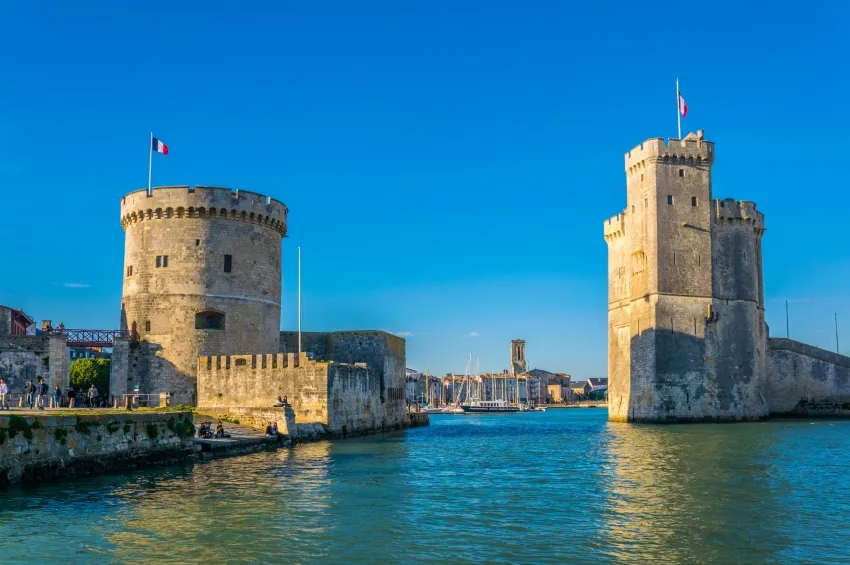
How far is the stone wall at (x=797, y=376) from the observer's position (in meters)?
48.2

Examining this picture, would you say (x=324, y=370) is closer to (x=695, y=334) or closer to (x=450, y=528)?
(x=450, y=528)

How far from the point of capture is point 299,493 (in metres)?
15.2

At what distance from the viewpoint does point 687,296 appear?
144 ft

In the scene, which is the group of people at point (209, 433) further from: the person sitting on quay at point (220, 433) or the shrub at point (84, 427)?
the shrub at point (84, 427)

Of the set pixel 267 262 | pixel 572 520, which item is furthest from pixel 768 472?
pixel 267 262

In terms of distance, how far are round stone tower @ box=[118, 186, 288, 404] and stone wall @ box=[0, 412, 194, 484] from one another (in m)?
9.50

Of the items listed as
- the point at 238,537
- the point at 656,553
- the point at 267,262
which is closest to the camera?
the point at 656,553

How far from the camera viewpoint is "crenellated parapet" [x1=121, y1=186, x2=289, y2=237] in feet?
101

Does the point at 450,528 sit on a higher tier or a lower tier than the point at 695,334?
lower

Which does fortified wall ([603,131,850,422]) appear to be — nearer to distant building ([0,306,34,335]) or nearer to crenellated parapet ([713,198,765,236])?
crenellated parapet ([713,198,765,236])

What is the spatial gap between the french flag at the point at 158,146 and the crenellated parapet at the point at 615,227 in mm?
29031

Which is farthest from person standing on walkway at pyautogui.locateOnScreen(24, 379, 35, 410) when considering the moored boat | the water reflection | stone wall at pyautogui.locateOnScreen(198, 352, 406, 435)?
the moored boat

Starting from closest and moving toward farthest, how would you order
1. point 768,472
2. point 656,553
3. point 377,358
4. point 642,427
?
1. point 656,553
2. point 768,472
3. point 377,358
4. point 642,427

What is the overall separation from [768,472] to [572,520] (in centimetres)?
869
